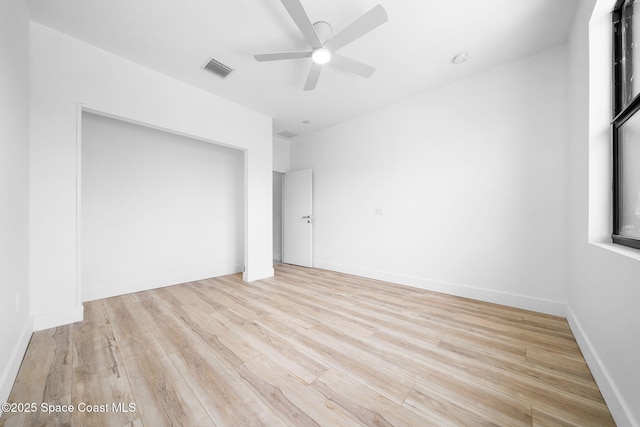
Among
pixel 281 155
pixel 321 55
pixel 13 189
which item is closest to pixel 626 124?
pixel 321 55

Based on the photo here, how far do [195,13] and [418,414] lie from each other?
130 inches

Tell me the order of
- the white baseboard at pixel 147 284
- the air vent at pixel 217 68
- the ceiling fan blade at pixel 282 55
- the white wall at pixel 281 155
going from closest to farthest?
the ceiling fan blade at pixel 282 55
the air vent at pixel 217 68
the white baseboard at pixel 147 284
the white wall at pixel 281 155

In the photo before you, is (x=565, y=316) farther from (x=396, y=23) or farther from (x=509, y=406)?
(x=396, y=23)

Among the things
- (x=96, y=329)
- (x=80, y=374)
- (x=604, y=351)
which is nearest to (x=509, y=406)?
(x=604, y=351)

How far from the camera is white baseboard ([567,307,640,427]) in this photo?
1035 mm

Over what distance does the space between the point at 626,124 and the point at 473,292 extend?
6.72 feet

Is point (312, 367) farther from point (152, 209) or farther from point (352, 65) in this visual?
point (152, 209)

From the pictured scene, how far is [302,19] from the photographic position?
1795mm

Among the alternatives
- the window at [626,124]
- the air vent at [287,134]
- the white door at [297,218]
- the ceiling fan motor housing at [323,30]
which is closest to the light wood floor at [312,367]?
the window at [626,124]

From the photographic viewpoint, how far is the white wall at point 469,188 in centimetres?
239

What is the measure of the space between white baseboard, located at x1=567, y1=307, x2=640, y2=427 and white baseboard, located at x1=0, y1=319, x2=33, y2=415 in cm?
307

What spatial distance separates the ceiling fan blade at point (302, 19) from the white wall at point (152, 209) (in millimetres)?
2726

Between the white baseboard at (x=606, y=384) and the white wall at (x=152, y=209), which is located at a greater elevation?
the white wall at (x=152, y=209)

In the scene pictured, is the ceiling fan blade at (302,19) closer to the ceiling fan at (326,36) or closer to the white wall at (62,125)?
the ceiling fan at (326,36)
